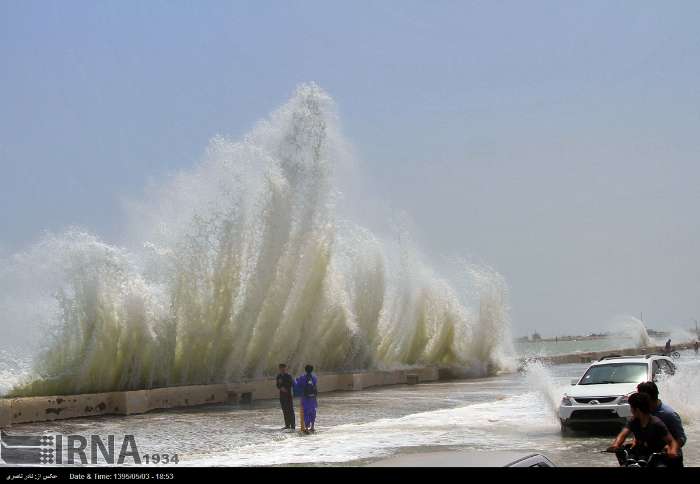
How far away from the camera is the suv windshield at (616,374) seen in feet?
45.7

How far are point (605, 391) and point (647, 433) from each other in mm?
7204

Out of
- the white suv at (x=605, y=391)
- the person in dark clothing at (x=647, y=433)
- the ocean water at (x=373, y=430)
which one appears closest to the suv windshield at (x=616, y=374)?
the white suv at (x=605, y=391)

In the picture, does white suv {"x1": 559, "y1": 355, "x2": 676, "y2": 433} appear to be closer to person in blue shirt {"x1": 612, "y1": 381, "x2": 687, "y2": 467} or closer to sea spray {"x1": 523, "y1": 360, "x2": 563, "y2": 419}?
sea spray {"x1": 523, "y1": 360, "x2": 563, "y2": 419}

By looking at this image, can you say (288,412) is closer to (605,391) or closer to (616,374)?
(605,391)

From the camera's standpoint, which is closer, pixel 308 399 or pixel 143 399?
pixel 308 399

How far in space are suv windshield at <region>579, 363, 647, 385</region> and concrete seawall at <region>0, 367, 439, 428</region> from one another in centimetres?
940

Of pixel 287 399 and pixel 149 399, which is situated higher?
pixel 149 399

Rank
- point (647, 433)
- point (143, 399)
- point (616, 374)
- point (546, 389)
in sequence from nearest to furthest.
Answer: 1. point (647, 433)
2. point (616, 374)
3. point (546, 389)
4. point (143, 399)

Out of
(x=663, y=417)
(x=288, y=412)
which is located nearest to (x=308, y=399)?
(x=288, y=412)

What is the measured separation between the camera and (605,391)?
13242 millimetres

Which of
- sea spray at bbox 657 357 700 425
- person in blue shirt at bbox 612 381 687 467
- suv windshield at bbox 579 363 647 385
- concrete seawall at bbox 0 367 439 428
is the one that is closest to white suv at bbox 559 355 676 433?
suv windshield at bbox 579 363 647 385
